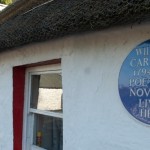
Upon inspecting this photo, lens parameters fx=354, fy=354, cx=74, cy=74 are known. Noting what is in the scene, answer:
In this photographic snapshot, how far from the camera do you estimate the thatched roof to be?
2.23 m

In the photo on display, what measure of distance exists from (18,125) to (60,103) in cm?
74

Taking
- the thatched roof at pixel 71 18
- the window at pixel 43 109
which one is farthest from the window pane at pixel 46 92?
the thatched roof at pixel 71 18

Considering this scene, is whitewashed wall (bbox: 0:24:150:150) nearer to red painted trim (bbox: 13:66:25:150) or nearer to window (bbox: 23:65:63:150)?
window (bbox: 23:65:63:150)

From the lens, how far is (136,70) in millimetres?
2523

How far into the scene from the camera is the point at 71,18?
271cm

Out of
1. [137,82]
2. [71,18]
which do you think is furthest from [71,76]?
[137,82]

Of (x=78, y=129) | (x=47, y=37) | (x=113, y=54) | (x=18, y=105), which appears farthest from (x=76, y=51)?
(x=18, y=105)

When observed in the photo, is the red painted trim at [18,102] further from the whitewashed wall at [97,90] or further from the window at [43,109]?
the whitewashed wall at [97,90]

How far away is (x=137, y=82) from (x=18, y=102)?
2094 millimetres

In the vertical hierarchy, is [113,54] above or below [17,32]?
below

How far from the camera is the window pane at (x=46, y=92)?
3.81 metres

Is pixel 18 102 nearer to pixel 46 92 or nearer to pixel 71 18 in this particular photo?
pixel 46 92

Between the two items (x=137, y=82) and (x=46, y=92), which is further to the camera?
(x=46, y=92)

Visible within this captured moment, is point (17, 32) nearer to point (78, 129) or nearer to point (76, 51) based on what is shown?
point (76, 51)
